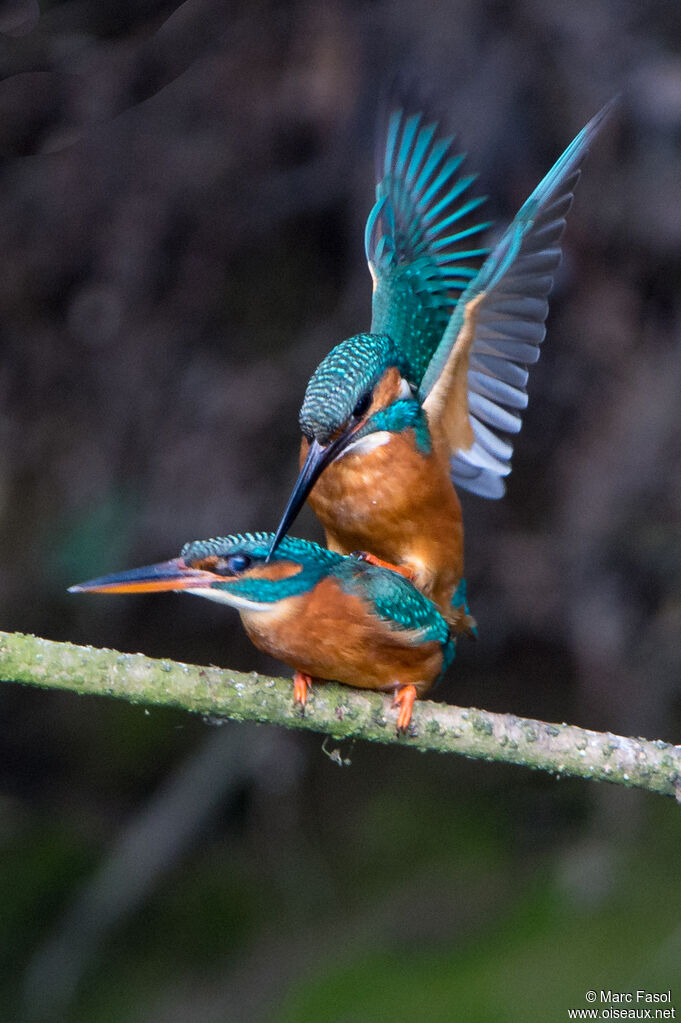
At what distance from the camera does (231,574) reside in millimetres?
1757

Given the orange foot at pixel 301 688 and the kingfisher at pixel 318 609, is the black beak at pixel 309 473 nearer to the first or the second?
the kingfisher at pixel 318 609

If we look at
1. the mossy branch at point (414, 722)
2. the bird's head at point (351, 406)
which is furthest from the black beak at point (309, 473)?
the mossy branch at point (414, 722)

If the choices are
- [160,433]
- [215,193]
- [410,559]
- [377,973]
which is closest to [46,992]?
[377,973]

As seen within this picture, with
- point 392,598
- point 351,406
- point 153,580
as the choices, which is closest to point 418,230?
point 351,406

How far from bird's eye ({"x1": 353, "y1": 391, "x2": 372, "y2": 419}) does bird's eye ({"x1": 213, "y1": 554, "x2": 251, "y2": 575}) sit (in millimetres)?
321

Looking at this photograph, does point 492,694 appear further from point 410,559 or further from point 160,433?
point 410,559

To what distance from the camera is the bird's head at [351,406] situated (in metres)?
1.80

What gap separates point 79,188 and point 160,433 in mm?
732

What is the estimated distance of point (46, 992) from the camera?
3262mm

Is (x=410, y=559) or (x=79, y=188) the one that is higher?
(x=79, y=188)

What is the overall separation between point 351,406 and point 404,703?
1.63 ft

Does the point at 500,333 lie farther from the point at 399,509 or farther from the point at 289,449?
the point at 289,449

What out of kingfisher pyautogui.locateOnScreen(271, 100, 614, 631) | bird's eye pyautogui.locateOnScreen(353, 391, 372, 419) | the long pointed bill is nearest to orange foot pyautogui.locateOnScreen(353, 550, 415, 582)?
kingfisher pyautogui.locateOnScreen(271, 100, 614, 631)

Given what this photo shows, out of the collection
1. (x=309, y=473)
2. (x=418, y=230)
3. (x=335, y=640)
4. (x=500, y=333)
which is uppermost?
(x=418, y=230)
